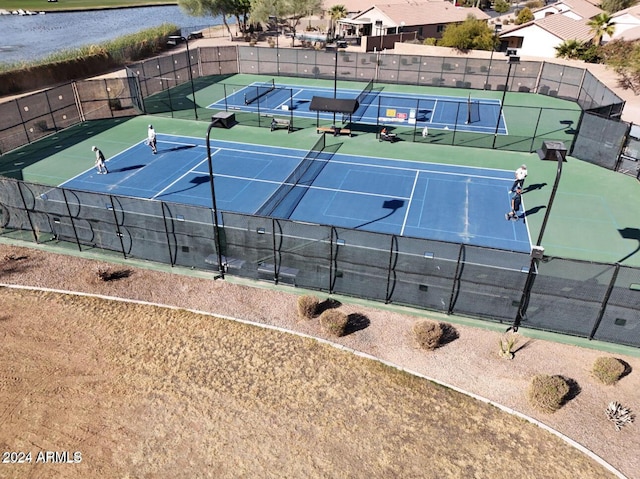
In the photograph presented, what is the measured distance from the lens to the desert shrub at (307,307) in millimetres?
14781

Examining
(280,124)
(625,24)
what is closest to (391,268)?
(280,124)

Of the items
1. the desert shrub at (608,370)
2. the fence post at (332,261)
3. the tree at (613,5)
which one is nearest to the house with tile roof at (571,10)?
the tree at (613,5)

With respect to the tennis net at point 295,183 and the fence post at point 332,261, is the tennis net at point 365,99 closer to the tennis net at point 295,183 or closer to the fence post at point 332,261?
the tennis net at point 295,183

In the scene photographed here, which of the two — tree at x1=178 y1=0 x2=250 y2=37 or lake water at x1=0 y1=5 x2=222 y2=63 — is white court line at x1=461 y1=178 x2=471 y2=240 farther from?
tree at x1=178 y1=0 x2=250 y2=37

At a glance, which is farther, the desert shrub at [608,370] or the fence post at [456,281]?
the fence post at [456,281]

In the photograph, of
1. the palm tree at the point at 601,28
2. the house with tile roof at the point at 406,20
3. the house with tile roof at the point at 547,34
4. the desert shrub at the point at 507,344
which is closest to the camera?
the desert shrub at the point at 507,344

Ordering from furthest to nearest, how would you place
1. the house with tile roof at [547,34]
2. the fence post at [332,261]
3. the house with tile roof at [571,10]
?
the house with tile roof at [571,10], the house with tile roof at [547,34], the fence post at [332,261]

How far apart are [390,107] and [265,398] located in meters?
30.7

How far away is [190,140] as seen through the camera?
99.9 ft

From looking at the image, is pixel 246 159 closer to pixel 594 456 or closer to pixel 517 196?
pixel 517 196

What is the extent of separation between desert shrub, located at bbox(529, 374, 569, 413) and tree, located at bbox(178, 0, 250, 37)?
64865 mm

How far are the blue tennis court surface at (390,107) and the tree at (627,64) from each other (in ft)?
40.0

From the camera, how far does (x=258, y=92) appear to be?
131 ft

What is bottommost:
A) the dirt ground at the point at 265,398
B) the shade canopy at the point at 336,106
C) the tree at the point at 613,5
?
the dirt ground at the point at 265,398
